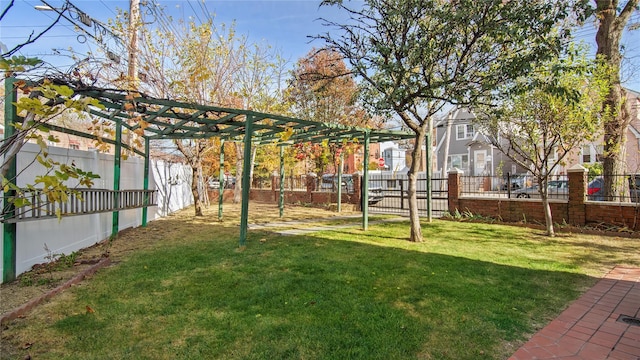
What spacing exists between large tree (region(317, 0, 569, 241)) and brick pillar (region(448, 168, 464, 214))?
4308 millimetres

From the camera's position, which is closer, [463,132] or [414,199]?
[414,199]

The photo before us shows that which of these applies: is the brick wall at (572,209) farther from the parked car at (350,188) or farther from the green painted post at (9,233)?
the green painted post at (9,233)

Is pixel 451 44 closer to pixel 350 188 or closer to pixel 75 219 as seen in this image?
pixel 75 219

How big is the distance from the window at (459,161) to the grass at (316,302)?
22731 mm

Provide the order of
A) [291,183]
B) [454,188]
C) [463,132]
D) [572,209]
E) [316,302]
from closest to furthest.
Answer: [316,302]
[572,209]
[454,188]
[291,183]
[463,132]

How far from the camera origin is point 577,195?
8.20 m

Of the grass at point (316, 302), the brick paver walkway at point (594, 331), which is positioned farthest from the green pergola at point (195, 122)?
the brick paver walkway at point (594, 331)

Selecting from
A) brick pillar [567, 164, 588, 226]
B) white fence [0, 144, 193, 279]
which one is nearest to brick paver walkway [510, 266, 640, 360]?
white fence [0, 144, 193, 279]

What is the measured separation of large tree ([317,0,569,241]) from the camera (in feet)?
17.7

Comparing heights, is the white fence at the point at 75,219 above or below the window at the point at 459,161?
below

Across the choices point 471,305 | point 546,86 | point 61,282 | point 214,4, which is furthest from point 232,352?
point 214,4

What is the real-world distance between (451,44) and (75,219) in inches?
283

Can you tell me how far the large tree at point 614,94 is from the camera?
827 centimetres

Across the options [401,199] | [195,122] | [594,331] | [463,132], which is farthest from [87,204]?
[463,132]
